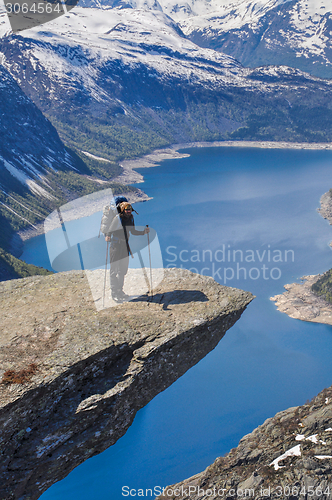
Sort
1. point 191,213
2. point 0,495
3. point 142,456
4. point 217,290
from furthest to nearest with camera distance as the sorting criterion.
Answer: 1. point 191,213
2. point 142,456
3. point 217,290
4. point 0,495

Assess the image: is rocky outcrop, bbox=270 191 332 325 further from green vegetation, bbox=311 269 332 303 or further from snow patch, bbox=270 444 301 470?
snow patch, bbox=270 444 301 470

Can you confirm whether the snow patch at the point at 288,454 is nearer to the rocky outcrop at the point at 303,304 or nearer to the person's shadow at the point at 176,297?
the person's shadow at the point at 176,297

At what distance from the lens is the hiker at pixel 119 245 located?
38.3 ft

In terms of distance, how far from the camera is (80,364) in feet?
30.1

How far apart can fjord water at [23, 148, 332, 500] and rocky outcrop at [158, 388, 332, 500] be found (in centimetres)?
1388

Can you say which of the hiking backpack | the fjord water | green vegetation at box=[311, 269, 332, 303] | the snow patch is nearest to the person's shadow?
the hiking backpack

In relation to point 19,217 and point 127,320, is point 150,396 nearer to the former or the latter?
point 127,320

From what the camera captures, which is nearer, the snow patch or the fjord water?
the snow patch

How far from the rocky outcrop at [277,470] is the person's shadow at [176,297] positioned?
546 inches

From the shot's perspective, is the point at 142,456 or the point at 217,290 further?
the point at 142,456

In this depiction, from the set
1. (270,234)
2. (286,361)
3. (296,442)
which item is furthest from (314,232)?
(296,442)

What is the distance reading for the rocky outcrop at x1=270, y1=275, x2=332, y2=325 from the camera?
71625mm

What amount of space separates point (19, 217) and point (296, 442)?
429 feet

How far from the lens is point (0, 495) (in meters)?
8.14
